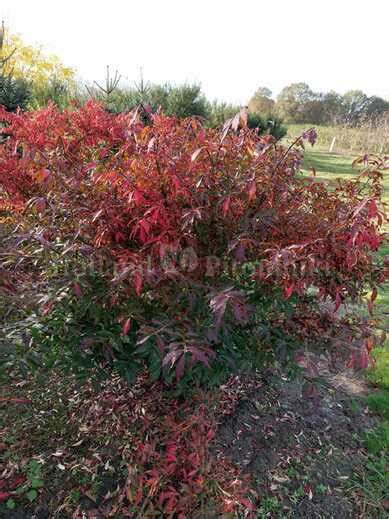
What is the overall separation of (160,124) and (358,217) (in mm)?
1191

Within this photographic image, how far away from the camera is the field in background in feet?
62.4

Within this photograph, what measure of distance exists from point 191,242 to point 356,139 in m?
21.1

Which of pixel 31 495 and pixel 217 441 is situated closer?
pixel 31 495

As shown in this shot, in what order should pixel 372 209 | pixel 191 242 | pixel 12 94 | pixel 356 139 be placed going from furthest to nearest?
pixel 356 139 < pixel 12 94 < pixel 191 242 < pixel 372 209

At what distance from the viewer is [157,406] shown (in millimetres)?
2363

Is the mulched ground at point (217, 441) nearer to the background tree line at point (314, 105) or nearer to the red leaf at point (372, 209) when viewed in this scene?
the red leaf at point (372, 209)

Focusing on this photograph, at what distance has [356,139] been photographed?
66.3 feet

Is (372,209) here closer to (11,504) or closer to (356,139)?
(11,504)

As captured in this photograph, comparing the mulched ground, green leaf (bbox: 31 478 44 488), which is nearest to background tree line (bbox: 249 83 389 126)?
the mulched ground

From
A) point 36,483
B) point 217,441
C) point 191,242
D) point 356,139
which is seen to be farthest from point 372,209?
point 356,139

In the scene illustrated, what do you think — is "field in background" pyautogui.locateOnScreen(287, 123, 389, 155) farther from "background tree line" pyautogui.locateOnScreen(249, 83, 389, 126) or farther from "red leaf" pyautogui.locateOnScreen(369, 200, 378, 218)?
"red leaf" pyautogui.locateOnScreen(369, 200, 378, 218)

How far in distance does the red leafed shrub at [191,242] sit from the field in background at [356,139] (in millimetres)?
17660

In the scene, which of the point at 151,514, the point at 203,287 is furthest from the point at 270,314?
the point at 151,514

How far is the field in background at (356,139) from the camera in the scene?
62.4 ft
